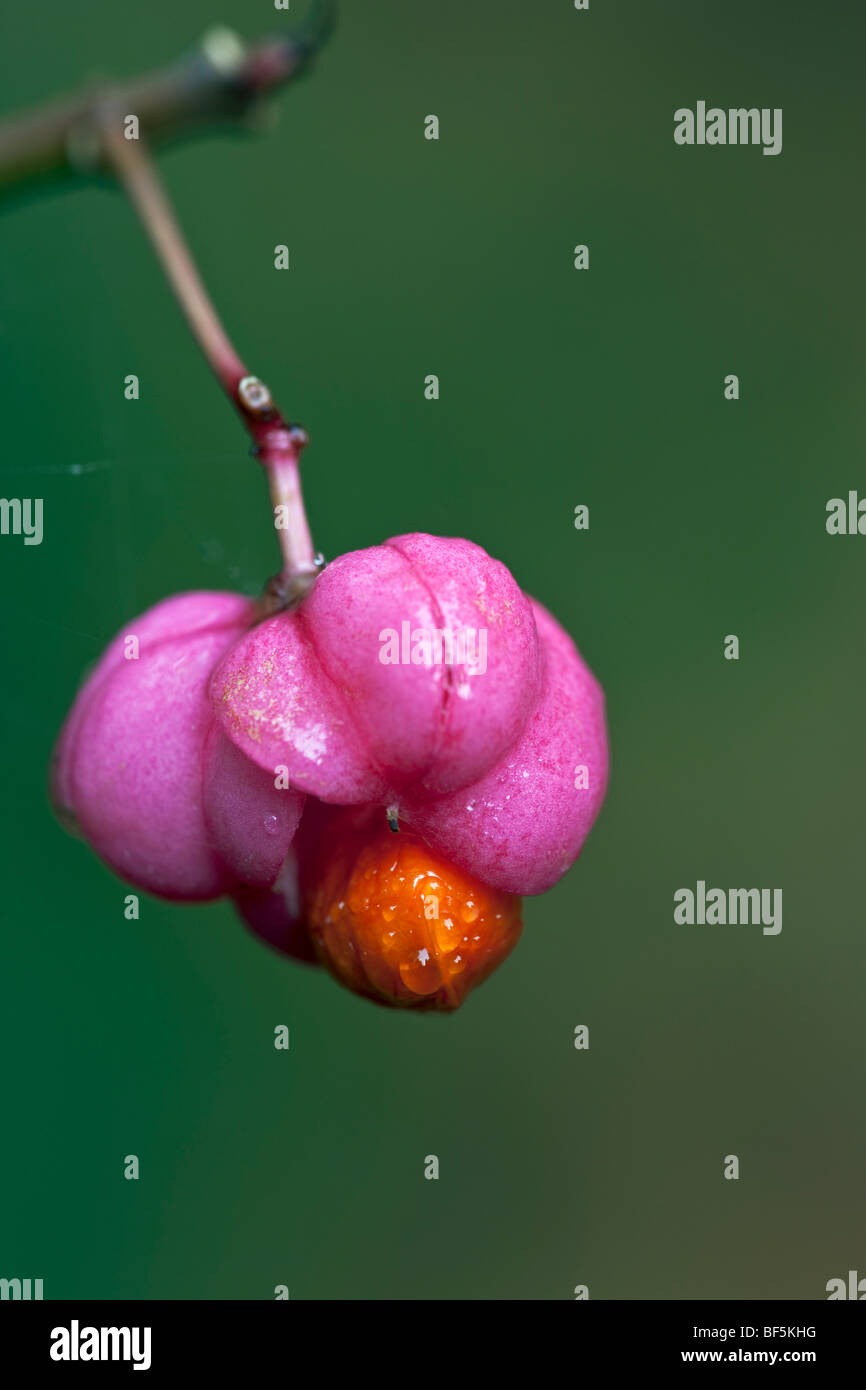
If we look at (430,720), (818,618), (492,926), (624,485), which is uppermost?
(624,485)

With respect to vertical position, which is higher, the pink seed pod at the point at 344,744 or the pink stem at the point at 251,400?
the pink stem at the point at 251,400

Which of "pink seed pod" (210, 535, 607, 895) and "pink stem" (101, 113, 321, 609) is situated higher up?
"pink stem" (101, 113, 321, 609)

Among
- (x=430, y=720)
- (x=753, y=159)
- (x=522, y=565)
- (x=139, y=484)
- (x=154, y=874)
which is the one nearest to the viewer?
(x=430, y=720)

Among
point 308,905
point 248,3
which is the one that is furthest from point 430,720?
point 248,3

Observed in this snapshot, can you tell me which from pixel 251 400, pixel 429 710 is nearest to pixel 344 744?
pixel 429 710

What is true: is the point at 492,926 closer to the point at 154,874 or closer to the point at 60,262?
the point at 154,874

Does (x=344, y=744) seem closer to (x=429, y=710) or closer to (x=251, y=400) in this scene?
(x=429, y=710)

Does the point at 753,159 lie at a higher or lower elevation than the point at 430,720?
higher

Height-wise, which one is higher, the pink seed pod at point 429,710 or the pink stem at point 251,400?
the pink stem at point 251,400

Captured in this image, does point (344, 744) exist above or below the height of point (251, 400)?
below

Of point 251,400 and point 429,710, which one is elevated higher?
point 251,400

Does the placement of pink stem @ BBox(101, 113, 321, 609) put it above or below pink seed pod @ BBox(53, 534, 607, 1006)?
above
